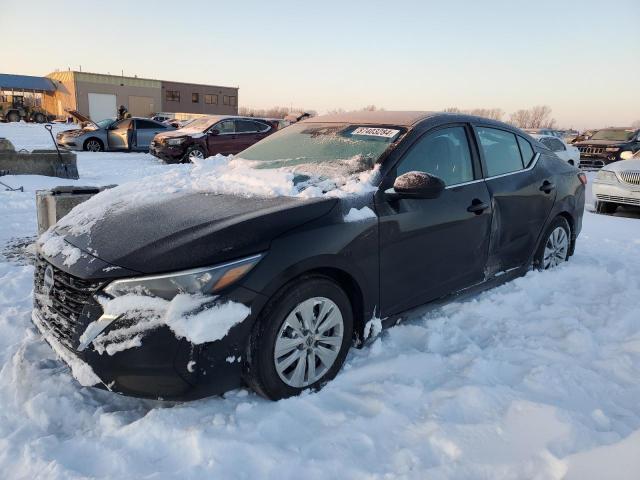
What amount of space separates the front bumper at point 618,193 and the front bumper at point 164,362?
833 centimetres

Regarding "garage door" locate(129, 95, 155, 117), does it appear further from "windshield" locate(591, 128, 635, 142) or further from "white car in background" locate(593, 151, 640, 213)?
"white car in background" locate(593, 151, 640, 213)

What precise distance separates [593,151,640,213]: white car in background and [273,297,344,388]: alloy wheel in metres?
7.81

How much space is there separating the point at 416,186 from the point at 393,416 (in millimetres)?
1314

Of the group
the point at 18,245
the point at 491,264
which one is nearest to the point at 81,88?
the point at 18,245

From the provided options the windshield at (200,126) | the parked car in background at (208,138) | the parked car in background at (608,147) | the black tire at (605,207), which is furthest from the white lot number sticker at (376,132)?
the parked car in background at (608,147)

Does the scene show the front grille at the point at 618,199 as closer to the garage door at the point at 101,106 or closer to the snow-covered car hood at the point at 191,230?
the snow-covered car hood at the point at 191,230

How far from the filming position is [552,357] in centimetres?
313

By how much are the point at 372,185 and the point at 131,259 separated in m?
1.45

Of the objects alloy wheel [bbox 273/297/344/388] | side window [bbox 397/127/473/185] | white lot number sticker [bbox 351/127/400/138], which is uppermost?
white lot number sticker [bbox 351/127/400/138]

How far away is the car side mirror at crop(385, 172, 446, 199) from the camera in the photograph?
116 inches

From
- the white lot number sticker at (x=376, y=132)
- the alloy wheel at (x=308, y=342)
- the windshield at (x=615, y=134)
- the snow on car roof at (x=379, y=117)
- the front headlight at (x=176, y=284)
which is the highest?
the windshield at (x=615, y=134)

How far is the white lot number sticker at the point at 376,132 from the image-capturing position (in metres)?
3.35

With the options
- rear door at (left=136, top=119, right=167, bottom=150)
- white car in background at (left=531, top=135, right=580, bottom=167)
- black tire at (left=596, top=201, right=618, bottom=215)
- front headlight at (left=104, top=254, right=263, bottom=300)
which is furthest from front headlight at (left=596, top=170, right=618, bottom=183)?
rear door at (left=136, top=119, right=167, bottom=150)

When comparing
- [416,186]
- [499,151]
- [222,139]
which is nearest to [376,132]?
[416,186]
